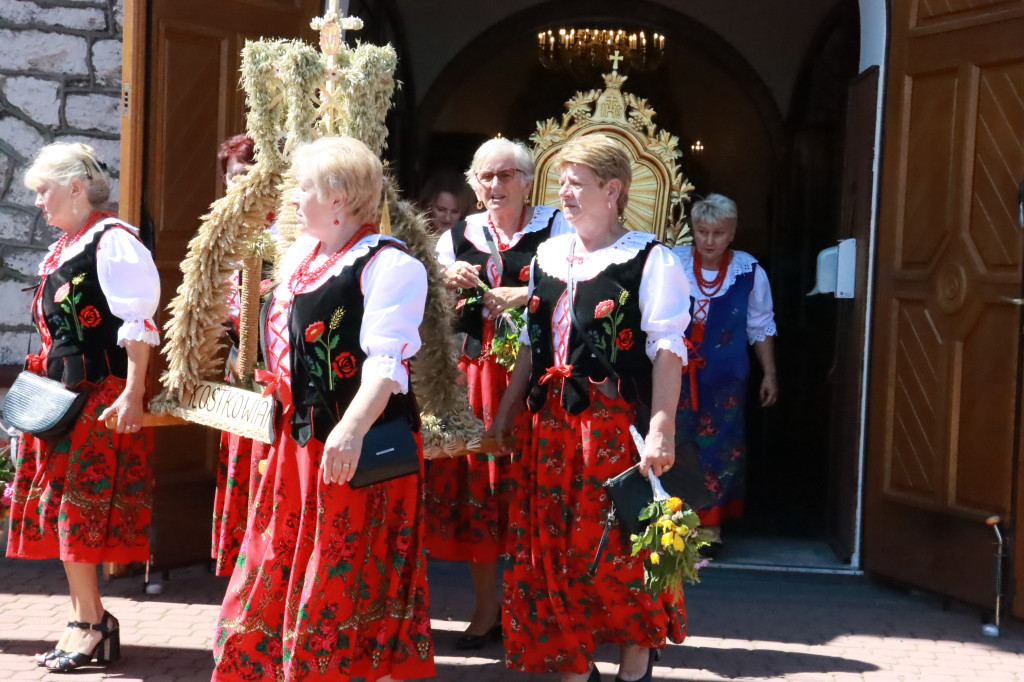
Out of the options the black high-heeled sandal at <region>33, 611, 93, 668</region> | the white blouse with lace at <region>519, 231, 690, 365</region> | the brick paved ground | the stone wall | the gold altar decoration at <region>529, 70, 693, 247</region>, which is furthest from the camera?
the gold altar decoration at <region>529, 70, 693, 247</region>

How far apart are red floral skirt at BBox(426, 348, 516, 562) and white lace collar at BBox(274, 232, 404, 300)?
1078 mm

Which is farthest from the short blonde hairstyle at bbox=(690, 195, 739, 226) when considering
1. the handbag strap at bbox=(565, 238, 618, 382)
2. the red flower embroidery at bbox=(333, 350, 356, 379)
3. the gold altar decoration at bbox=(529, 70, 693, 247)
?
the red flower embroidery at bbox=(333, 350, 356, 379)

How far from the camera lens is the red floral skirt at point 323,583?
10.6 feet

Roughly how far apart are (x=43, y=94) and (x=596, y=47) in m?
4.59

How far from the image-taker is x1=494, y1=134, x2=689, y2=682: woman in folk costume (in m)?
3.69

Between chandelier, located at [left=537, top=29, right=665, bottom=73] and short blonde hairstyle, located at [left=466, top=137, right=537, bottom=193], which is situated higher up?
chandelier, located at [left=537, top=29, right=665, bottom=73]

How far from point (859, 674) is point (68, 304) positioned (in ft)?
10.0

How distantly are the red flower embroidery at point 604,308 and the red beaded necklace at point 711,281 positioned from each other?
239 cm

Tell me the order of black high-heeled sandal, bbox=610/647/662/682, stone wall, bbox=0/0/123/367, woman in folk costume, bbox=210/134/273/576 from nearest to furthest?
black high-heeled sandal, bbox=610/647/662/682, woman in folk costume, bbox=210/134/273/576, stone wall, bbox=0/0/123/367

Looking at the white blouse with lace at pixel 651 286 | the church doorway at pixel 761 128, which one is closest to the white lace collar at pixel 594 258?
the white blouse with lace at pixel 651 286

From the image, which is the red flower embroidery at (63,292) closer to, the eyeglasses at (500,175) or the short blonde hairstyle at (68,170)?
the short blonde hairstyle at (68,170)

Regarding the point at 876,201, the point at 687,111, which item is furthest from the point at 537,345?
the point at 687,111

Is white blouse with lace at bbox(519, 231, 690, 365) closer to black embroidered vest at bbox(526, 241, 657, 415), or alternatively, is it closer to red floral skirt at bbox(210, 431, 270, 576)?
black embroidered vest at bbox(526, 241, 657, 415)

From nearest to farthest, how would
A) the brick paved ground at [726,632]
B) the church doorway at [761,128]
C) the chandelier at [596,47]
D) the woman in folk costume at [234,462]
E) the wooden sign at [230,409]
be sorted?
the wooden sign at [230,409] → the woman in folk costume at [234,462] → the brick paved ground at [726,632] → the church doorway at [761,128] → the chandelier at [596,47]
